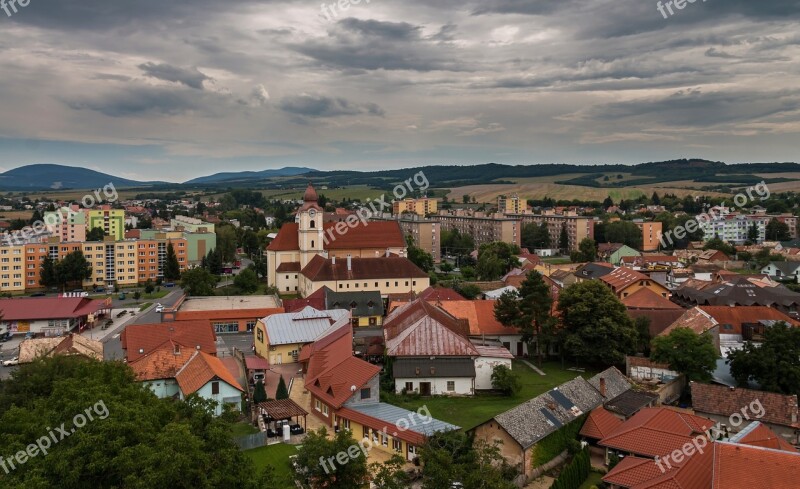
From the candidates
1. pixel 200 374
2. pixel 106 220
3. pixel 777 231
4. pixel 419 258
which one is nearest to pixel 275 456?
pixel 200 374

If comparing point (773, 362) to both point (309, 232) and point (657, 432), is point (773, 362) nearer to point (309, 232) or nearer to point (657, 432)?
point (657, 432)

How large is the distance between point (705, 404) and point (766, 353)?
4.90 meters

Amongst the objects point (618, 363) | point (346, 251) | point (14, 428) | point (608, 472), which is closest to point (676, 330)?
point (618, 363)

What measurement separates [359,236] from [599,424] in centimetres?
4423

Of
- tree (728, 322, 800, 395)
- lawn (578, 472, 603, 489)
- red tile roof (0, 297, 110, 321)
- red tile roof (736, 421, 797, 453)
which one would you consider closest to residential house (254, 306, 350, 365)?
red tile roof (0, 297, 110, 321)

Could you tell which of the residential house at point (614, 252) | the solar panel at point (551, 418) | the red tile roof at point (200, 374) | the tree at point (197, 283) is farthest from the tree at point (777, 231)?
the red tile roof at point (200, 374)

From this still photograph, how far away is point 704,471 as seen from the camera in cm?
2034

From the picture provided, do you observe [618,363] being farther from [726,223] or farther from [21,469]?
[726,223]

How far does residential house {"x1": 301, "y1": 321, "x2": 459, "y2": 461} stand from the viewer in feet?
77.9

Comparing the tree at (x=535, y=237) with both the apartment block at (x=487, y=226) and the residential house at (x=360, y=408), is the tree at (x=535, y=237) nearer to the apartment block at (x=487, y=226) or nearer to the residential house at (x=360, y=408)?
the apartment block at (x=487, y=226)

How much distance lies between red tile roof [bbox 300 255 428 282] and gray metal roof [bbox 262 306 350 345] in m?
16.0

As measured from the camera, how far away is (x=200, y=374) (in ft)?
92.7

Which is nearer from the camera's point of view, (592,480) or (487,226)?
(592,480)

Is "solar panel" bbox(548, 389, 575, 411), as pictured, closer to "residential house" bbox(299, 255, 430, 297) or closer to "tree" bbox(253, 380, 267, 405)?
"tree" bbox(253, 380, 267, 405)
